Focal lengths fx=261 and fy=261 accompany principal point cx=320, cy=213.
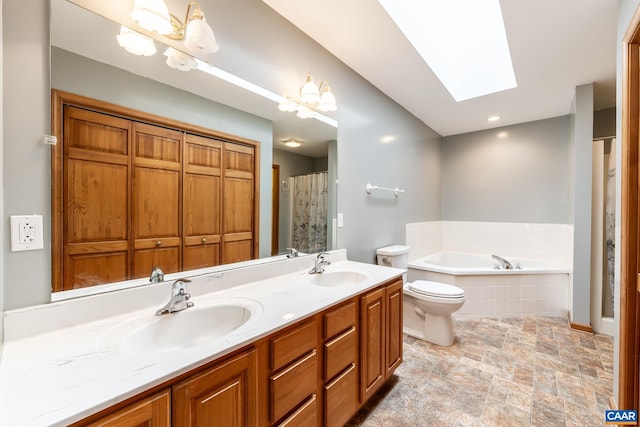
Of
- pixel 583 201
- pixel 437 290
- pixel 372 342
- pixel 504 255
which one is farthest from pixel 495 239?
pixel 372 342

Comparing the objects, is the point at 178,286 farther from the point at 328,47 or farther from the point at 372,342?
the point at 328,47

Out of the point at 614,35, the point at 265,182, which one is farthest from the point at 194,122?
the point at 614,35

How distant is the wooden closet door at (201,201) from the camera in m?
1.35

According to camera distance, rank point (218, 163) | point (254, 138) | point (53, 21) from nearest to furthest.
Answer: point (53, 21) < point (218, 163) < point (254, 138)

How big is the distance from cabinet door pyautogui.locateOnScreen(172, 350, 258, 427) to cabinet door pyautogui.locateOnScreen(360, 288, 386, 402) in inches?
29.7

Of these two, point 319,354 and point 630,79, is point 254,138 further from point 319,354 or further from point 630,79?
point 630,79

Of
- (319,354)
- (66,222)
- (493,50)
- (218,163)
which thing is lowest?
(319,354)

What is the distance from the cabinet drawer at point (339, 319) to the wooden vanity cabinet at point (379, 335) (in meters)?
0.09

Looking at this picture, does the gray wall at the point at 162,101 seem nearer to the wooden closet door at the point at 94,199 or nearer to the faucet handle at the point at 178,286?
the wooden closet door at the point at 94,199

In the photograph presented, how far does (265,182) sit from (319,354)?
3.45 feet

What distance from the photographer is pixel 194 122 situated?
1.37m

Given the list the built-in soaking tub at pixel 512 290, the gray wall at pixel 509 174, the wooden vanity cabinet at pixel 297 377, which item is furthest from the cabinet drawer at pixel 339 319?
the gray wall at pixel 509 174

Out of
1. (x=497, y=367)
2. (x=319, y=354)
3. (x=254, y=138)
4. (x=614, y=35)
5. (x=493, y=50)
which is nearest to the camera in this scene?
(x=319, y=354)

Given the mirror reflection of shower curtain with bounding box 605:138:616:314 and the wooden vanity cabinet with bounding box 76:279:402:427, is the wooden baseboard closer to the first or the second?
the mirror reflection of shower curtain with bounding box 605:138:616:314
